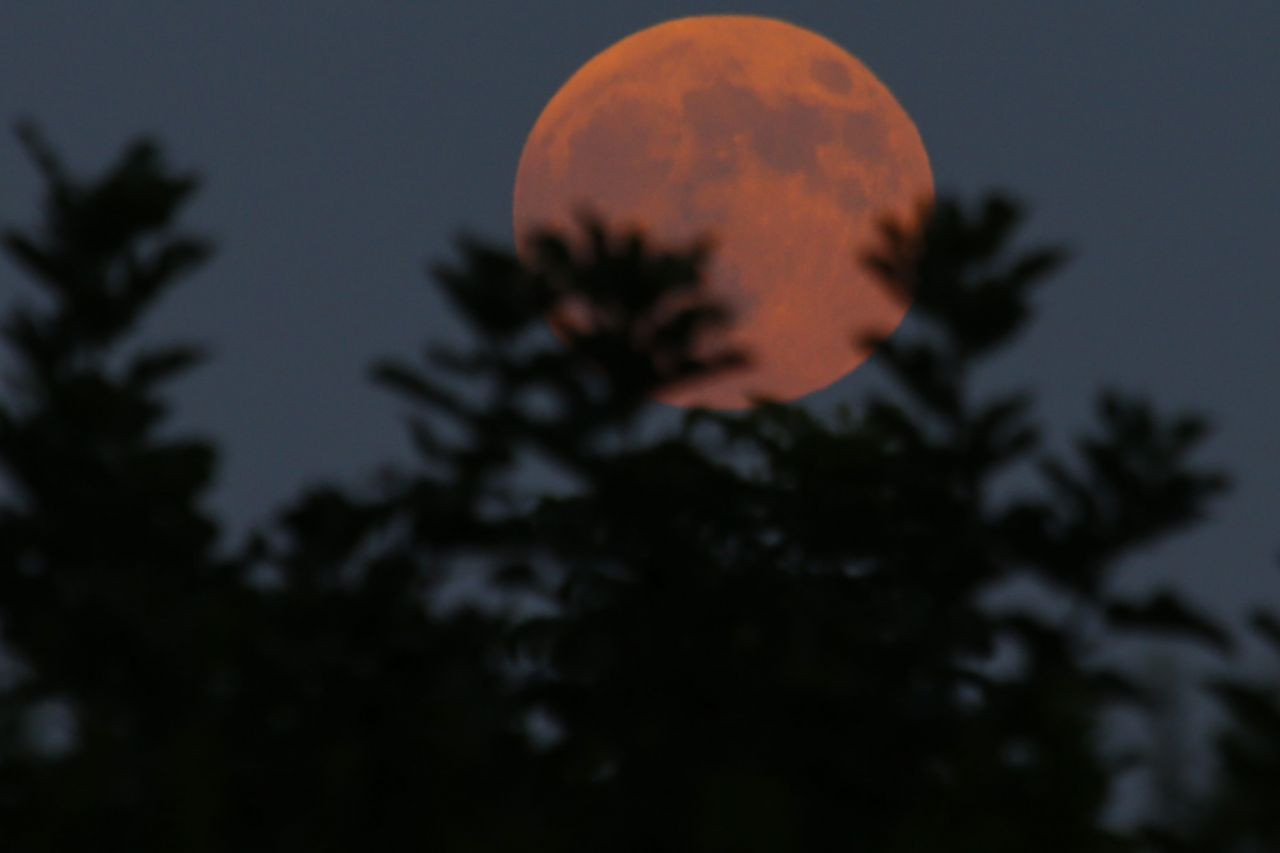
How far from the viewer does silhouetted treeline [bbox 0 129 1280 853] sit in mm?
18094

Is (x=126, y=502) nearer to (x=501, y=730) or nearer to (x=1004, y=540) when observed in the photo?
(x=501, y=730)

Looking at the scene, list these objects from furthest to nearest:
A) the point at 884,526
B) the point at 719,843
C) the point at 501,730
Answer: the point at 884,526, the point at 501,730, the point at 719,843

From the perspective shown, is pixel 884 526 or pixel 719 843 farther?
pixel 884 526

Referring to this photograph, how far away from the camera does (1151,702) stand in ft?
67.9

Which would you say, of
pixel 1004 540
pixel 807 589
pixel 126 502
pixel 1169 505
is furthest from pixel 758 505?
pixel 126 502

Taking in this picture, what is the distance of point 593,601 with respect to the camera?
22.4 metres

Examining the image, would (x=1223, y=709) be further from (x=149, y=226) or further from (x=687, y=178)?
(x=149, y=226)

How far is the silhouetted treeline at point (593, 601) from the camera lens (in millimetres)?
18094

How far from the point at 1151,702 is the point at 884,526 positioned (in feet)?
13.2

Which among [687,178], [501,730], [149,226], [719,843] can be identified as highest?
[687,178]

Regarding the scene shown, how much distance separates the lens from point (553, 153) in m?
28.2

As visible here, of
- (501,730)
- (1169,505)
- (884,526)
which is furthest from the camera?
(884,526)

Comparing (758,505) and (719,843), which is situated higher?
(758,505)

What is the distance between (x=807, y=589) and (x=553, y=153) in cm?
771
